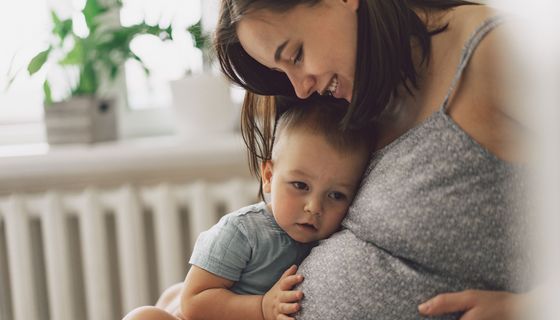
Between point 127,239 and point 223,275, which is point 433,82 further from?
point 127,239

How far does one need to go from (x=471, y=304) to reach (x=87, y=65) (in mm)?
1319

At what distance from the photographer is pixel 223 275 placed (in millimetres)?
962

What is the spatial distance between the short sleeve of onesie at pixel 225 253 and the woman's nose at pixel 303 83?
0.77 feet

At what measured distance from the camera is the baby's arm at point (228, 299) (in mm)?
888

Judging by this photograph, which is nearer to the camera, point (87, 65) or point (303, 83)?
point (303, 83)

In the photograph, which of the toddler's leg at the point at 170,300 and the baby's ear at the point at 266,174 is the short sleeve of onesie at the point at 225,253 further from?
the toddler's leg at the point at 170,300

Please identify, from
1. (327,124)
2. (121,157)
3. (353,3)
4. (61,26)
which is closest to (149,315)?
(327,124)

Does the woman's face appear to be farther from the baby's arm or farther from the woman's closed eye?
the baby's arm

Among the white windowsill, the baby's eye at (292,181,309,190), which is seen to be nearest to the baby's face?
the baby's eye at (292,181,309,190)

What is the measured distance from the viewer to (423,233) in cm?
79

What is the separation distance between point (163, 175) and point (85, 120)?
0.26 m

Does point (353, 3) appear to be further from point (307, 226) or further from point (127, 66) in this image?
point (127, 66)

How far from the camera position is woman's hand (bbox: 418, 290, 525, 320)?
A: 754mm

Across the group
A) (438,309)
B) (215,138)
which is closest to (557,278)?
(438,309)
